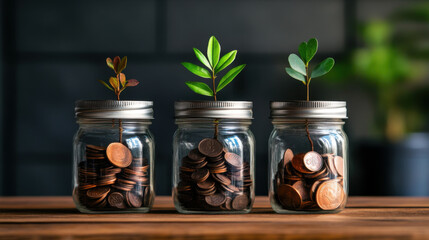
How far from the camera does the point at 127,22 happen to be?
2926mm

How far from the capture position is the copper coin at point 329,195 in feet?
3.34

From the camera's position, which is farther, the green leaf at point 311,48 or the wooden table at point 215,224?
the green leaf at point 311,48

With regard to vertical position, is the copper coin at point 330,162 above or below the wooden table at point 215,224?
above

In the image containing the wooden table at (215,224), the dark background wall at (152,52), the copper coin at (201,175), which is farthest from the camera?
the dark background wall at (152,52)

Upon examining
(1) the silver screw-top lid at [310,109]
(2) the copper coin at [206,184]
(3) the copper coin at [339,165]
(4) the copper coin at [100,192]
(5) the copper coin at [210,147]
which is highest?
(1) the silver screw-top lid at [310,109]

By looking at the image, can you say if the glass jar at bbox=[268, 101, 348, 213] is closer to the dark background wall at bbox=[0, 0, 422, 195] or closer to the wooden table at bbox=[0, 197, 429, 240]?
the wooden table at bbox=[0, 197, 429, 240]

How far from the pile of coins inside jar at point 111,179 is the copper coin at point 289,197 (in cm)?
26

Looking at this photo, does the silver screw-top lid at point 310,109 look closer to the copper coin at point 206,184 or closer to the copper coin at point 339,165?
the copper coin at point 339,165

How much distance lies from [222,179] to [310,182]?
6.3 inches

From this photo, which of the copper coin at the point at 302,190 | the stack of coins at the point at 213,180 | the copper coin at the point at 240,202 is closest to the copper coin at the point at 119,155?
the stack of coins at the point at 213,180

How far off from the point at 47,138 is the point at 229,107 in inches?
82.6

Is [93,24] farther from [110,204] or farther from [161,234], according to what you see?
[161,234]

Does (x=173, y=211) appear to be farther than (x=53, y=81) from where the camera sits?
No

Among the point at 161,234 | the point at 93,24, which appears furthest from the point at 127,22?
the point at 161,234
